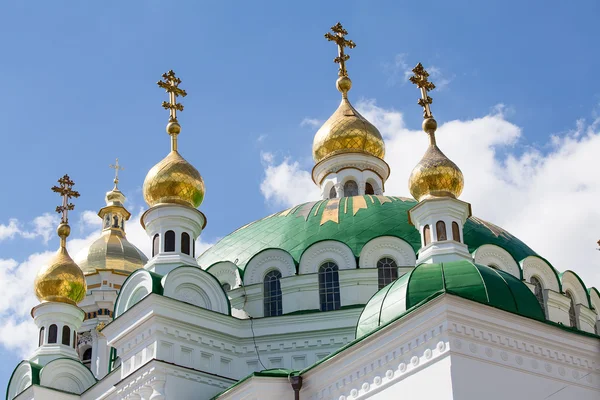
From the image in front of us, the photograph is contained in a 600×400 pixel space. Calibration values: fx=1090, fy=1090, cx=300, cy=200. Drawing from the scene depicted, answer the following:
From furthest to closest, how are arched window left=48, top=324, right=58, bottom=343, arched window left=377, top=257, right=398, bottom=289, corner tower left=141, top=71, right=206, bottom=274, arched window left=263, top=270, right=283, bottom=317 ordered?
arched window left=48, top=324, right=58, bottom=343 < arched window left=263, top=270, right=283, bottom=317 < arched window left=377, top=257, right=398, bottom=289 < corner tower left=141, top=71, right=206, bottom=274

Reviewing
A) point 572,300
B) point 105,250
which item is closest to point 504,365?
point 572,300

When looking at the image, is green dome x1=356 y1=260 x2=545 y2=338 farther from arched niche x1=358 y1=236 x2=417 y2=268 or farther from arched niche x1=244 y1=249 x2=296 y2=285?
arched niche x1=244 y1=249 x2=296 y2=285

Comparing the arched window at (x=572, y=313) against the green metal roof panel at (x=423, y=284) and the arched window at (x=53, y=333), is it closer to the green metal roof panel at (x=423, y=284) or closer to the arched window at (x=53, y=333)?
the green metal roof panel at (x=423, y=284)

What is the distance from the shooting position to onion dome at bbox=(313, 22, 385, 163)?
22.0 metres

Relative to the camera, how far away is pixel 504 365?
38.8ft

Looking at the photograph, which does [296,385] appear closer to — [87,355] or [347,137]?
[347,137]

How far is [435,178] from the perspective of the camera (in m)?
16.3

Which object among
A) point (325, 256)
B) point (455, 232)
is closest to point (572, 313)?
point (455, 232)

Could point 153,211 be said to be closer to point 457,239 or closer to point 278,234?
point 278,234

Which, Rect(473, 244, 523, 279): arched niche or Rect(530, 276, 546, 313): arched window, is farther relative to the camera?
Rect(530, 276, 546, 313): arched window

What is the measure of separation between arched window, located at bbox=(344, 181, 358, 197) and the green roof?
53.2 inches

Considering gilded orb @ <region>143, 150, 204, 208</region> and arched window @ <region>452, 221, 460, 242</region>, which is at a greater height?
gilded orb @ <region>143, 150, 204, 208</region>

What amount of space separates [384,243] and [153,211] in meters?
3.84

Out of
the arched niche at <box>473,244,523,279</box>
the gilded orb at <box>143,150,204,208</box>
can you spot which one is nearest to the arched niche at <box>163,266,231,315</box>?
the gilded orb at <box>143,150,204,208</box>
